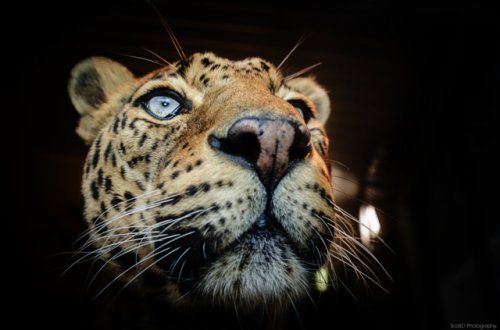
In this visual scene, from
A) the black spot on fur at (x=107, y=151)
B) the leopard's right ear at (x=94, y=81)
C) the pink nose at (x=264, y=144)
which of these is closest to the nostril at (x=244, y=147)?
the pink nose at (x=264, y=144)

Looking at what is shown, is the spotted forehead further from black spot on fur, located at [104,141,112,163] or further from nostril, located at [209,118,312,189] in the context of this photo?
nostril, located at [209,118,312,189]

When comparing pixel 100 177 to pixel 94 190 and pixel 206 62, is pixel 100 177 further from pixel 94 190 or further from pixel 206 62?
pixel 206 62

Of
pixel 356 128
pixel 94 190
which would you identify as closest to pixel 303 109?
pixel 356 128

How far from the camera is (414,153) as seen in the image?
5.14 feet

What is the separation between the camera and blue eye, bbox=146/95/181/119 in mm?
1000

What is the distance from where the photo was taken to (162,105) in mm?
1016

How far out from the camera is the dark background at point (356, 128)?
1.08 m

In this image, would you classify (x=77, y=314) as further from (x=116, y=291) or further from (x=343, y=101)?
(x=343, y=101)

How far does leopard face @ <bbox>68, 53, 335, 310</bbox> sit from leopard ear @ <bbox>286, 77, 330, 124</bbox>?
524 mm

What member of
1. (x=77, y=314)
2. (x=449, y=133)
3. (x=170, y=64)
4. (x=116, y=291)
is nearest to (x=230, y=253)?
(x=116, y=291)

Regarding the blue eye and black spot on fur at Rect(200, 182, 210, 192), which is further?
the blue eye

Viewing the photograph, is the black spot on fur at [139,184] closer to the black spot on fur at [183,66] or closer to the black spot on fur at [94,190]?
the black spot on fur at [94,190]

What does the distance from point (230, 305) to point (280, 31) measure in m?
1.26

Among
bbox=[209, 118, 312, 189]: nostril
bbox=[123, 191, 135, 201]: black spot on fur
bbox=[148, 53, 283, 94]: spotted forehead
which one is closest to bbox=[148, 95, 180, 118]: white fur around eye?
bbox=[148, 53, 283, 94]: spotted forehead
